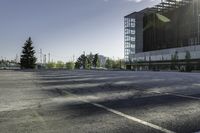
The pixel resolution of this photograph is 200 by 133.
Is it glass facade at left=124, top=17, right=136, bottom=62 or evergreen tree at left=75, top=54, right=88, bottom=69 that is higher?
glass facade at left=124, top=17, right=136, bottom=62

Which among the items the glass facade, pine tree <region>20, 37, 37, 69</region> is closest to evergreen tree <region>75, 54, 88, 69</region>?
the glass facade

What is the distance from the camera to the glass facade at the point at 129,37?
4638 inches

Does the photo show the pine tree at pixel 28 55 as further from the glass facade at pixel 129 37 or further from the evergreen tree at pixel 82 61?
the evergreen tree at pixel 82 61

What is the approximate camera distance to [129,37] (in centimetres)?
11938

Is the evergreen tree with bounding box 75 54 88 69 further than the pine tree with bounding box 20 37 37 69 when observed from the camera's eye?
Yes

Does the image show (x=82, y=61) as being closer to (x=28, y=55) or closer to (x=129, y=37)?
(x=129, y=37)

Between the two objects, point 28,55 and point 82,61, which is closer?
point 28,55

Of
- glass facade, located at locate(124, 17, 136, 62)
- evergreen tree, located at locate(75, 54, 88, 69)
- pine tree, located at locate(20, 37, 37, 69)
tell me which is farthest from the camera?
evergreen tree, located at locate(75, 54, 88, 69)

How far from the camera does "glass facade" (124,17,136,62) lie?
118 meters

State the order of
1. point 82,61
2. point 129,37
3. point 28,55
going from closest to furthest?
point 28,55 → point 129,37 → point 82,61

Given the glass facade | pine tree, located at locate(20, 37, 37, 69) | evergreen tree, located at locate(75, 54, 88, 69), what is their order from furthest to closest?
evergreen tree, located at locate(75, 54, 88, 69) < the glass facade < pine tree, located at locate(20, 37, 37, 69)

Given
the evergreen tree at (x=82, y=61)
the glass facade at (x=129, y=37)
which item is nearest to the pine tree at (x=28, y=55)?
the glass facade at (x=129, y=37)

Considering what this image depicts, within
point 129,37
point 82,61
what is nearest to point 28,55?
point 129,37

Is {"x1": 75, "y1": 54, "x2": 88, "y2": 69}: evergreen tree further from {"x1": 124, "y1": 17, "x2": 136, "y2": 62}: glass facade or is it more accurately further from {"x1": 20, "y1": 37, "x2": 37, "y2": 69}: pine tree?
{"x1": 20, "y1": 37, "x2": 37, "y2": 69}: pine tree
